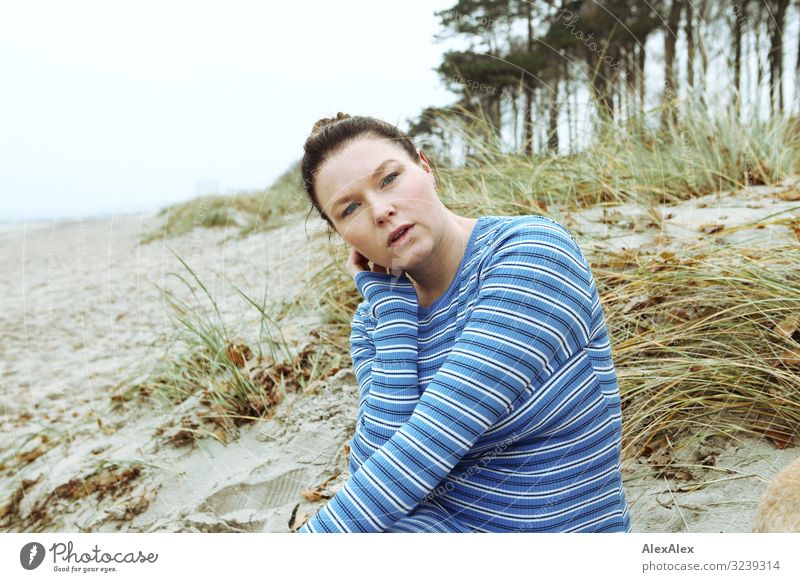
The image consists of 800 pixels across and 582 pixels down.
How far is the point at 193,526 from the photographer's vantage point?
219cm

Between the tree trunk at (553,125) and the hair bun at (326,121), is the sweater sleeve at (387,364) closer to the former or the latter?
the hair bun at (326,121)

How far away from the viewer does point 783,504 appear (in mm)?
1274

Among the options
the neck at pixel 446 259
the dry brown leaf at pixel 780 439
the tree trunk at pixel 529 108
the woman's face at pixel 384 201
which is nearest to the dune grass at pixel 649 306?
the dry brown leaf at pixel 780 439

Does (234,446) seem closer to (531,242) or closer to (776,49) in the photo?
(531,242)

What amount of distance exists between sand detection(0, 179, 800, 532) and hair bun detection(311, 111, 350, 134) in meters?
0.84

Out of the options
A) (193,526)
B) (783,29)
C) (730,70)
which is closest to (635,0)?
(783,29)

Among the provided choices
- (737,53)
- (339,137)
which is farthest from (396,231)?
(737,53)

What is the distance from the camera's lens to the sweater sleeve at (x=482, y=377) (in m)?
1.16

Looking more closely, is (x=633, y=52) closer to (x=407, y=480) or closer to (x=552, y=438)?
(x=552, y=438)

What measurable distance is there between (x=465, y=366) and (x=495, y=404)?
0.08 meters

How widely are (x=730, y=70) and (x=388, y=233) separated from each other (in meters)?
2.56

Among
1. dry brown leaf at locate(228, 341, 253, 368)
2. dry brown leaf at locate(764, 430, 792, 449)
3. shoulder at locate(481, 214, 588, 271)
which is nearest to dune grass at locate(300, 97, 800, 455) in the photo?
dry brown leaf at locate(764, 430, 792, 449)

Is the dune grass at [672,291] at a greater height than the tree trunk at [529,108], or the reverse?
the tree trunk at [529,108]

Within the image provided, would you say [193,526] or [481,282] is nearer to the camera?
[481,282]
